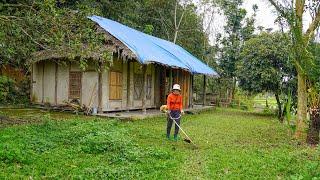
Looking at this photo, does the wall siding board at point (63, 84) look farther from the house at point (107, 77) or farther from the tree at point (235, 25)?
the tree at point (235, 25)

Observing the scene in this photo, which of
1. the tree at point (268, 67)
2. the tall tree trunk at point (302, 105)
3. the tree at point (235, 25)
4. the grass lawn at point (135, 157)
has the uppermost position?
the tree at point (235, 25)

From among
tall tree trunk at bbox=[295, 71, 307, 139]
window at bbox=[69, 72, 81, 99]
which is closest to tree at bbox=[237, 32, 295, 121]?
tall tree trunk at bbox=[295, 71, 307, 139]

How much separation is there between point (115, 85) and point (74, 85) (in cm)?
182

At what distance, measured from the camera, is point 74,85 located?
18422 mm

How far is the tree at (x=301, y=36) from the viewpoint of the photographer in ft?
38.1

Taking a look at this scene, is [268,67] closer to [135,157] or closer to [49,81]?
[49,81]

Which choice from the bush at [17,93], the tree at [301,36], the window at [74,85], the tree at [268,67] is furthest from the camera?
the tree at [268,67]

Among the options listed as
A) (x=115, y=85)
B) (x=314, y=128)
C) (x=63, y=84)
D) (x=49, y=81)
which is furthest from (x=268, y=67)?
(x=49, y=81)

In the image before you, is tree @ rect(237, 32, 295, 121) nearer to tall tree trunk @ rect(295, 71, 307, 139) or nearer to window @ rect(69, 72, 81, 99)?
tall tree trunk @ rect(295, 71, 307, 139)

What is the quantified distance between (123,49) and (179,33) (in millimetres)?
23614

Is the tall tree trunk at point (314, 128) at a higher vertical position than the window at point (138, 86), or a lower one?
lower

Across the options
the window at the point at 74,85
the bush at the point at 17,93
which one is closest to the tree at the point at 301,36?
the window at the point at 74,85

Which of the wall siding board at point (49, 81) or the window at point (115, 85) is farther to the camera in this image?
the wall siding board at point (49, 81)

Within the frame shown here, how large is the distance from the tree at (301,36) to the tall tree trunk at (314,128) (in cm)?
69
